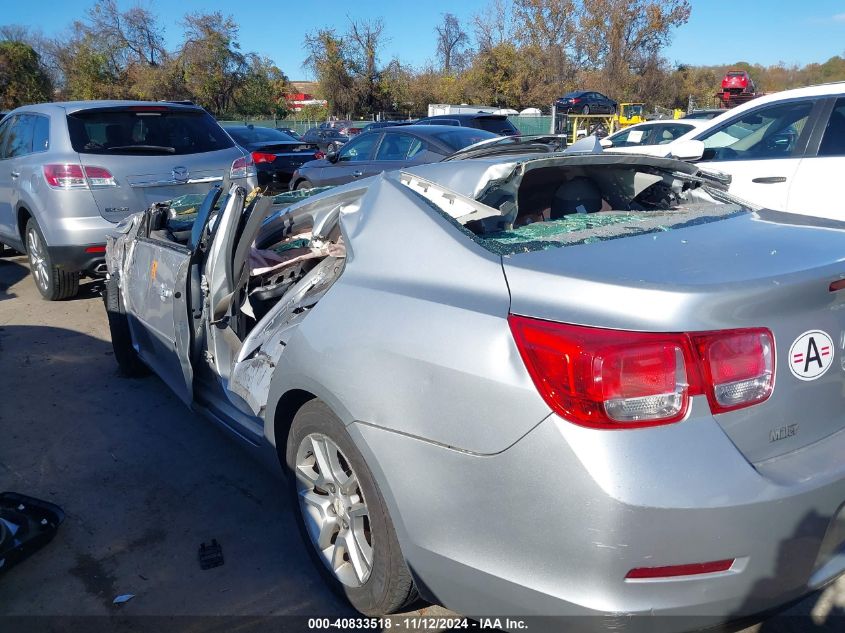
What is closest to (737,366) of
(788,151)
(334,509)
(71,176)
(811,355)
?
(811,355)

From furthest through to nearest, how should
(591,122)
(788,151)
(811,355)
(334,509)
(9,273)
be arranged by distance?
1. (591,122)
2. (9,273)
3. (788,151)
4. (334,509)
5. (811,355)

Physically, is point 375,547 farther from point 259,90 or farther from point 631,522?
point 259,90

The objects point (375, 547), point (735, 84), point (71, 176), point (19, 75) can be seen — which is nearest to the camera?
point (375, 547)

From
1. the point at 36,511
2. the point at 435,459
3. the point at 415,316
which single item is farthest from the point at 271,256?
the point at 435,459

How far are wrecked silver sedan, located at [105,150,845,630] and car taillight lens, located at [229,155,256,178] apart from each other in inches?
177

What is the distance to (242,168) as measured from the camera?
6797 millimetres

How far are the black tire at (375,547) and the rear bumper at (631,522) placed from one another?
30 centimetres

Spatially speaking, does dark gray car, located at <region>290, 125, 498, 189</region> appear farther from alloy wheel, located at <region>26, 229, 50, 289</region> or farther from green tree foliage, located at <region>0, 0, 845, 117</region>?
green tree foliage, located at <region>0, 0, 845, 117</region>

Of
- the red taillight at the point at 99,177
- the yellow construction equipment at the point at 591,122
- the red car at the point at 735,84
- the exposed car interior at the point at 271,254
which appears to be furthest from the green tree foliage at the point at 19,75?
the exposed car interior at the point at 271,254

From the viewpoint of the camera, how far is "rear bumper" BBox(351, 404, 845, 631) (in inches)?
64.7

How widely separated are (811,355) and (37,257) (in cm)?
691

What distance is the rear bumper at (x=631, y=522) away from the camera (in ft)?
5.39

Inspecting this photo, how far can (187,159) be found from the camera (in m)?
6.52

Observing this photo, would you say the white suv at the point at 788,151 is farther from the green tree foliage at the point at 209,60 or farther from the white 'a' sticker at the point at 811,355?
the green tree foliage at the point at 209,60
